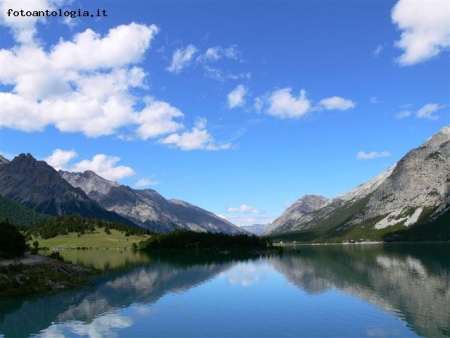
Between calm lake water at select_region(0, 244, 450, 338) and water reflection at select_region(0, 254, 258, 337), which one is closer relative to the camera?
calm lake water at select_region(0, 244, 450, 338)

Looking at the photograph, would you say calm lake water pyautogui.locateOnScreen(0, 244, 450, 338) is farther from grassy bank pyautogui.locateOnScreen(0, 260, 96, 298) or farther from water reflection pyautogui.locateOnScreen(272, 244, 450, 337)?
grassy bank pyautogui.locateOnScreen(0, 260, 96, 298)

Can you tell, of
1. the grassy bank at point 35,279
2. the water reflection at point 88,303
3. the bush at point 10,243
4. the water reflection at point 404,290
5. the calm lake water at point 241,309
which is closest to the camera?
the calm lake water at point 241,309

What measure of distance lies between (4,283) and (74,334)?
37121 millimetres

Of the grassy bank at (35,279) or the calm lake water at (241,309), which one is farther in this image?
the grassy bank at (35,279)

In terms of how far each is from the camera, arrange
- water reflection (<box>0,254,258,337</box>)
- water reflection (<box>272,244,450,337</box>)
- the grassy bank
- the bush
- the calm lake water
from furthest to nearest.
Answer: the bush → the grassy bank → water reflection (<box>0,254,258,337</box>) → water reflection (<box>272,244,450,337</box>) → the calm lake water

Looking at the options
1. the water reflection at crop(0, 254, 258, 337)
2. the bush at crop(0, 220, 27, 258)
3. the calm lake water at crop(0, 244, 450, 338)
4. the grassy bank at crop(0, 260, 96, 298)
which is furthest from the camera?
the bush at crop(0, 220, 27, 258)

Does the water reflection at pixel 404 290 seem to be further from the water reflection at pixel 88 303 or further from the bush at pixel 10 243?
the bush at pixel 10 243

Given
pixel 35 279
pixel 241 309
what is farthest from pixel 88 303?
pixel 241 309

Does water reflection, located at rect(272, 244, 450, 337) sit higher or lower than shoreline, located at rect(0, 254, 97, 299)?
lower

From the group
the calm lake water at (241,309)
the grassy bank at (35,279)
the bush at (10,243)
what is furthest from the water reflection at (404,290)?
the bush at (10,243)

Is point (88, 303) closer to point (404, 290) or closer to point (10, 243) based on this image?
point (10, 243)

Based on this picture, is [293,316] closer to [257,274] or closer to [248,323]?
[248,323]

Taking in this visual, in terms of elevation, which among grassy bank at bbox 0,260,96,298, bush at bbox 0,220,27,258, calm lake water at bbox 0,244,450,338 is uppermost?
bush at bbox 0,220,27,258

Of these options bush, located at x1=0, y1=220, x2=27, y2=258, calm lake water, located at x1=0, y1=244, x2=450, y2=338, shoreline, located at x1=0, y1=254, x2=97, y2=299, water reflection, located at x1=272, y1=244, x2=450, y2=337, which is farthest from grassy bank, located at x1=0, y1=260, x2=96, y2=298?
water reflection, located at x1=272, y1=244, x2=450, y2=337
